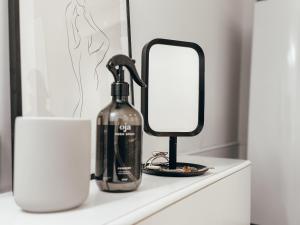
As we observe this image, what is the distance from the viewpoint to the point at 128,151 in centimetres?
64

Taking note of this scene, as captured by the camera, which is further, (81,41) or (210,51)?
(210,51)

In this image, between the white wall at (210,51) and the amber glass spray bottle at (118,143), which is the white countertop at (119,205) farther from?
the white wall at (210,51)

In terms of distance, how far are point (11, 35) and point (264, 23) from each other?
1.40m

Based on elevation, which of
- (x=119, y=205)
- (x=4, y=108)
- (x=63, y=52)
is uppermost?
(x=63, y=52)

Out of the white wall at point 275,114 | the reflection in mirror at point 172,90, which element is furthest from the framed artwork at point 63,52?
the white wall at point 275,114

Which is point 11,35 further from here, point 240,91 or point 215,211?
point 240,91

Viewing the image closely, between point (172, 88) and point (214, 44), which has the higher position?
point (214, 44)

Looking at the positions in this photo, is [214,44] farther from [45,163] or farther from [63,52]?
[45,163]

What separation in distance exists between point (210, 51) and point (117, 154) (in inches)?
45.0

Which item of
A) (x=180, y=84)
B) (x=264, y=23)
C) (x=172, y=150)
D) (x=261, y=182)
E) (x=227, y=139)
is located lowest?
(x=261, y=182)

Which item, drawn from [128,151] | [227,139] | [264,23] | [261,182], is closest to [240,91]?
[227,139]

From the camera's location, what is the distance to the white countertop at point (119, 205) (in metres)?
0.47

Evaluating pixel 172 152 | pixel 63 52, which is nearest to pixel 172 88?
pixel 172 152

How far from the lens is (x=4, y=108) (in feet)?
2.16
